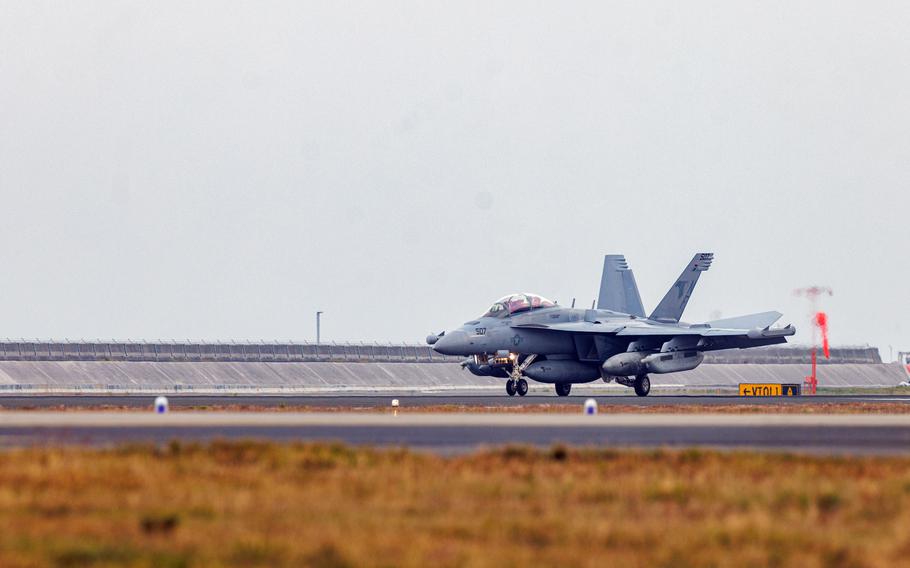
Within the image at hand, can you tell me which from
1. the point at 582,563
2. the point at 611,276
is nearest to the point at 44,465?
the point at 582,563

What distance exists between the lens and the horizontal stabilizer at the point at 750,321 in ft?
195

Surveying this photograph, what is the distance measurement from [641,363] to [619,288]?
1009 cm

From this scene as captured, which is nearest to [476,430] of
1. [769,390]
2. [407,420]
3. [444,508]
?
[407,420]

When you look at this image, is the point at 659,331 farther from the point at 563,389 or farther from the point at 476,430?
the point at 476,430

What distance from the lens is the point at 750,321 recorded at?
59.6 meters

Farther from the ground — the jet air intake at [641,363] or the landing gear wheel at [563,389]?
the jet air intake at [641,363]

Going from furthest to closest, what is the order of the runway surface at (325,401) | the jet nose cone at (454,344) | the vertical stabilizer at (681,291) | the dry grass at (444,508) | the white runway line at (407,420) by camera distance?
1. the vertical stabilizer at (681,291)
2. the jet nose cone at (454,344)
3. the runway surface at (325,401)
4. the white runway line at (407,420)
5. the dry grass at (444,508)

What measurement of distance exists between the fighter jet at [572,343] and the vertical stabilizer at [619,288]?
19.7 ft

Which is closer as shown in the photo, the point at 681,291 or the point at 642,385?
the point at 642,385

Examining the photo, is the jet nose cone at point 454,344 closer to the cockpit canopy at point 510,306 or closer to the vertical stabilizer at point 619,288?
the cockpit canopy at point 510,306

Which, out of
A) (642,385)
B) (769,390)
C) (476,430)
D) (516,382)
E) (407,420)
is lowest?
(476,430)

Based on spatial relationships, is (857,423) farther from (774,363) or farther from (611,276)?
(774,363)

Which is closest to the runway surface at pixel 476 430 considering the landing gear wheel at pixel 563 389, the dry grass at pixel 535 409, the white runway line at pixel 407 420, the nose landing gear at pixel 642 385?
the white runway line at pixel 407 420

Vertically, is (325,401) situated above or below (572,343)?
below
